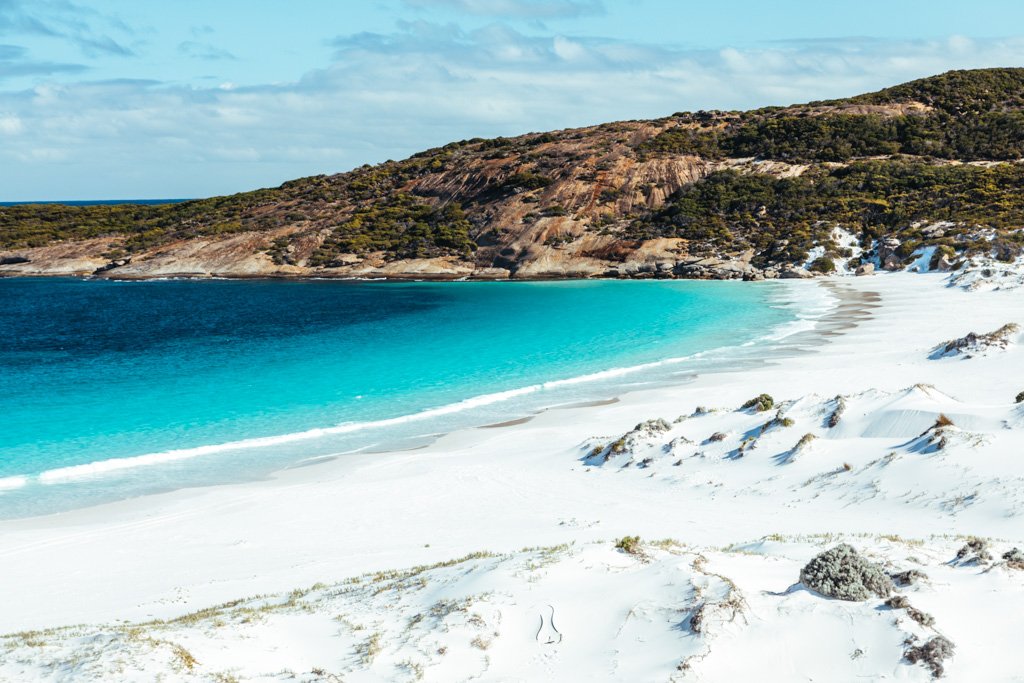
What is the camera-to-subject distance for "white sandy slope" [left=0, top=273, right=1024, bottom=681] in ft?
27.4

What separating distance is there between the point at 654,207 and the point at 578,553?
76607 mm

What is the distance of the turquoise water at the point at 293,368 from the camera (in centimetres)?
2280

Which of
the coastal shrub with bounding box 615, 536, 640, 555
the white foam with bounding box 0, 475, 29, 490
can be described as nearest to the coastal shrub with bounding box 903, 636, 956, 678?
the coastal shrub with bounding box 615, 536, 640, 555

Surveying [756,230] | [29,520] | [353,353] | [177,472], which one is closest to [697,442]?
[177,472]

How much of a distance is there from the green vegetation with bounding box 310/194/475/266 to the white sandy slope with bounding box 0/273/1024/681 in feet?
198

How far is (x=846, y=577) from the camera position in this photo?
9.02 meters

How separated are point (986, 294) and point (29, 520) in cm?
4855

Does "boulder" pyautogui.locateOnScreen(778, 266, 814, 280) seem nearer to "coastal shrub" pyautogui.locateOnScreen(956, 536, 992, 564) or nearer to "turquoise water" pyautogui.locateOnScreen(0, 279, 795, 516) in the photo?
"turquoise water" pyautogui.locateOnScreen(0, 279, 795, 516)

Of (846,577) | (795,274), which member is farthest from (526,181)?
(846,577)

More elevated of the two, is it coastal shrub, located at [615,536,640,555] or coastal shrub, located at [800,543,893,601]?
coastal shrub, located at [800,543,893,601]

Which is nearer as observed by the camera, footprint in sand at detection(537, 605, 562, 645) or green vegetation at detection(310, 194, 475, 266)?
footprint in sand at detection(537, 605, 562, 645)

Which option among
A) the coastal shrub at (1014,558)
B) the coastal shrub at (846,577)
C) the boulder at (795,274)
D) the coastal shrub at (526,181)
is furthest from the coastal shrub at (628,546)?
the coastal shrub at (526,181)

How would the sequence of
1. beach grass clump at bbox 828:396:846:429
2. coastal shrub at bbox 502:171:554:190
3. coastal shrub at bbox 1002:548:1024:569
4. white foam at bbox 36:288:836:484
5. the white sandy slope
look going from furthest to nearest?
coastal shrub at bbox 502:171:554:190 < white foam at bbox 36:288:836:484 < beach grass clump at bbox 828:396:846:429 < coastal shrub at bbox 1002:548:1024:569 < the white sandy slope

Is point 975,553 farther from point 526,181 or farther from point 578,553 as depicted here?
point 526,181
